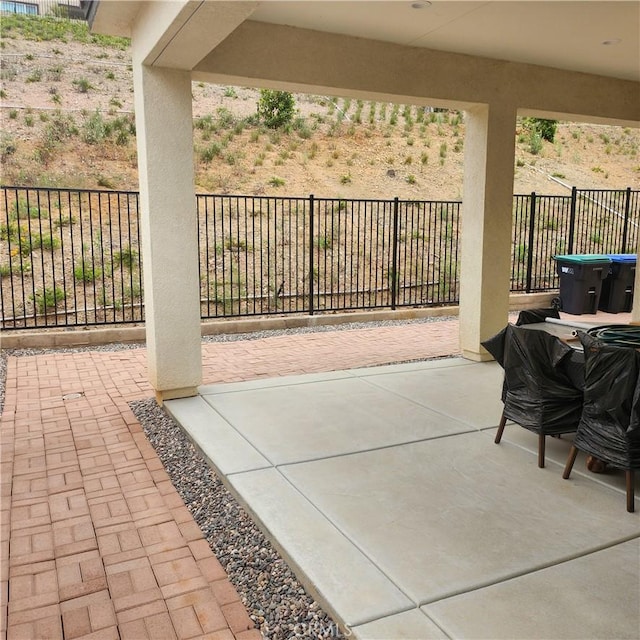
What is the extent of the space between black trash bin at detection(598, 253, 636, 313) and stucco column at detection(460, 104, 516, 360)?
5087 millimetres

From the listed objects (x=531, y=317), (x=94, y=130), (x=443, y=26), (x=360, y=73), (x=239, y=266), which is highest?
(x=94, y=130)

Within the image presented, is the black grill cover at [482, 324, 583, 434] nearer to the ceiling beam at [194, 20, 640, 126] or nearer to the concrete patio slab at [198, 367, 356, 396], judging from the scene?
the concrete patio slab at [198, 367, 356, 396]

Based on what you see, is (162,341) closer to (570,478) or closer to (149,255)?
(149,255)

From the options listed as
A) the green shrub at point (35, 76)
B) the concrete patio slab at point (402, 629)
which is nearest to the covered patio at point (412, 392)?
the concrete patio slab at point (402, 629)

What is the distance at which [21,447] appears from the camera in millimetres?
4457

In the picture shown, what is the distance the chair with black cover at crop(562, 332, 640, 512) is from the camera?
10.3 ft

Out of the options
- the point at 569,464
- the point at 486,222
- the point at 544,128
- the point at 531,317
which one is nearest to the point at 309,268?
the point at 486,222

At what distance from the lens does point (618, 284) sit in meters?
10.7

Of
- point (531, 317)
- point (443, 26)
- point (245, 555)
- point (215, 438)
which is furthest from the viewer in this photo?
point (443, 26)

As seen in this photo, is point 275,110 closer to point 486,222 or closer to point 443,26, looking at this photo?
point 486,222

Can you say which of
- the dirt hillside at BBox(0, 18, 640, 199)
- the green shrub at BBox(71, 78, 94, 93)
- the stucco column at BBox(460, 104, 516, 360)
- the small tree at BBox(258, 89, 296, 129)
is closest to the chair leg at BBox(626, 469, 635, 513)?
the stucco column at BBox(460, 104, 516, 360)

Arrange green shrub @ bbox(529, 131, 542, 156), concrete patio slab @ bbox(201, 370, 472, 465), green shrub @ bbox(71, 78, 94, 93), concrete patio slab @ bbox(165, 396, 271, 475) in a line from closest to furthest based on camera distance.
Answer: concrete patio slab @ bbox(165, 396, 271, 475)
concrete patio slab @ bbox(201, 370, 472, 465)
green shrub @ bbox(71, 78, 94, 93)
green shrub @ bbox(529, 131, 542, 156)

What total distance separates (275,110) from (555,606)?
22297 millimetres

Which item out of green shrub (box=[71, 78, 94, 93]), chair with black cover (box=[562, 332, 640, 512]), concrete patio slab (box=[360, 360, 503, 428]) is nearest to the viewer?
chair with black cover (box=[562, 332, 640, 512])
